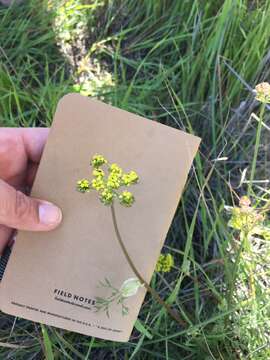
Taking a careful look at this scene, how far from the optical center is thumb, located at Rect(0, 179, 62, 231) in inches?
39.0

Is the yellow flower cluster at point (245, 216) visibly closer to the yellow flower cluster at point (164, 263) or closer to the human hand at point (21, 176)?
the yellow flower cluster at point (164, 263)

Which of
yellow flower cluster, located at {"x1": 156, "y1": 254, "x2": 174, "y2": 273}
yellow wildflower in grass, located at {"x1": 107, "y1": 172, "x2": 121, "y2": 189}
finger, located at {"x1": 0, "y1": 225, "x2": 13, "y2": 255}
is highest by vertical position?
yellow wildflower in grass, located at {"x1": 107, "y1": 172, "x2": 121, "y2": 189}

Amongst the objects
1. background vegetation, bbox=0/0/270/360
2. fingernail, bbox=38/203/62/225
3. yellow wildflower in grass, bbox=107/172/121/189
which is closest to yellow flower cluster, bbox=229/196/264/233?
background vegetation, bbox=0/0/270/360

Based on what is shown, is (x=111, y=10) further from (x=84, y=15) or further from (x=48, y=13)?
(x=48, y=13)

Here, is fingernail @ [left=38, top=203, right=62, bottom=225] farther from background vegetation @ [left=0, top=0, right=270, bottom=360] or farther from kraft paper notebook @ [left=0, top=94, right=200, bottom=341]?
background vegetation @ [left=0, top=0, right=270, bottom=360]

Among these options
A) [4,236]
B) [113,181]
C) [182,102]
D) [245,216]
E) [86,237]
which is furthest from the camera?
[182,102]

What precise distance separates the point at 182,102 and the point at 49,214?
2.18 feet

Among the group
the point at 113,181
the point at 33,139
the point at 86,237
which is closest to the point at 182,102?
the point at 33,139

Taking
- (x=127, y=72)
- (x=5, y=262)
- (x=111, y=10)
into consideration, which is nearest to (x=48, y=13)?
(x=111, y=10)

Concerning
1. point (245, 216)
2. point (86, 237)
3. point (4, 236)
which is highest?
point (245, 216)

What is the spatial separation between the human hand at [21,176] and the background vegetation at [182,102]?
6.1 inches

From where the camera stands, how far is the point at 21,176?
1.25 meters

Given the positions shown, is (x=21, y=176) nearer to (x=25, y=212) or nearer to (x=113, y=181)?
(x=25, y=212)

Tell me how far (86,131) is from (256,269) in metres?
0.51
